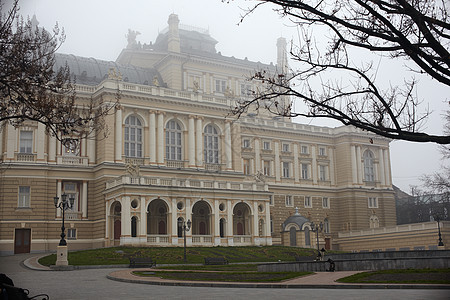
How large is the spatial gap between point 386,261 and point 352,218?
58.8 metres

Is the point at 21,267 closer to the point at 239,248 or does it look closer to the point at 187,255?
the point at 187,255

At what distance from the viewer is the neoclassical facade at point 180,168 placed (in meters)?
61.9

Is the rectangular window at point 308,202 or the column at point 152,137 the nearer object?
the column at point 152,137

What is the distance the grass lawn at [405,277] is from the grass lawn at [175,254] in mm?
23691

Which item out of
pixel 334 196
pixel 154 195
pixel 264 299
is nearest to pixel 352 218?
pixel 334 196

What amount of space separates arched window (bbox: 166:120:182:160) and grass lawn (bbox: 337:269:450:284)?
154 feet

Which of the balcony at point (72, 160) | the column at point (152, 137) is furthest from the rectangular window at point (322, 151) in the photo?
the balcony at point (72, 160)

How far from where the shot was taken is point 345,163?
9044 cm

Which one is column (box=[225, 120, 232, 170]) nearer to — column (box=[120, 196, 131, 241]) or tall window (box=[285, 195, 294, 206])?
tall window (box=[285, 195, 294, 206])

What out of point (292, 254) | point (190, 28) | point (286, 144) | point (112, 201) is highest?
point (190, 28)

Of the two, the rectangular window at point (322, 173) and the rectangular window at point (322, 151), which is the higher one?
the rectangular window at point (322, 151)

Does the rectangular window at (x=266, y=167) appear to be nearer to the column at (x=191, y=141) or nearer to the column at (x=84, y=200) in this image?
the column at (x=191, y=141)

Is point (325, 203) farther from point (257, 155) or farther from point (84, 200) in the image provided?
point (84, 200)

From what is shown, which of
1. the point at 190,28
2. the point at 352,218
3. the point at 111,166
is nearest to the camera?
the point at 111,166
